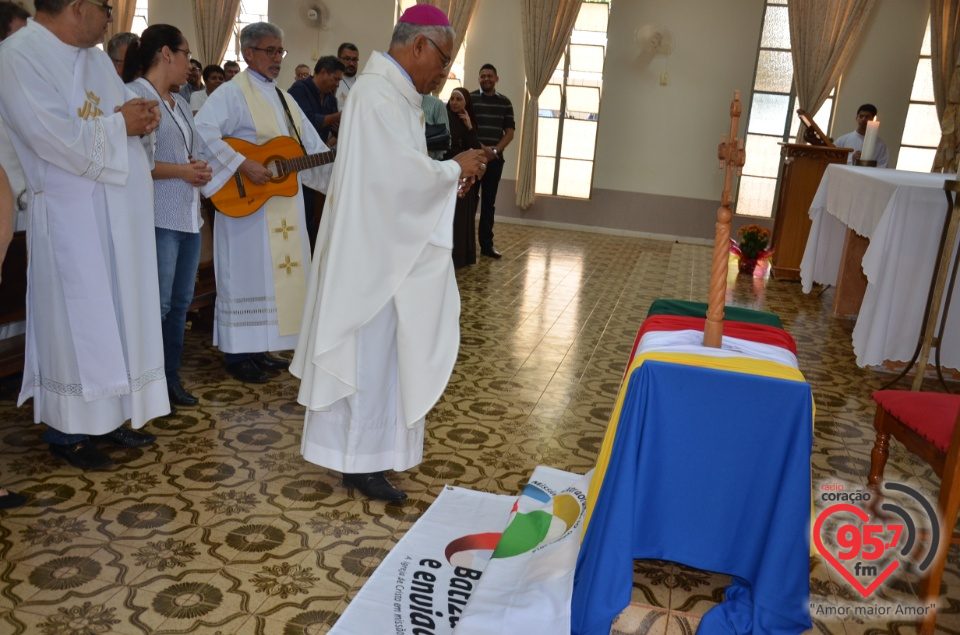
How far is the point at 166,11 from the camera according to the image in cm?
1204

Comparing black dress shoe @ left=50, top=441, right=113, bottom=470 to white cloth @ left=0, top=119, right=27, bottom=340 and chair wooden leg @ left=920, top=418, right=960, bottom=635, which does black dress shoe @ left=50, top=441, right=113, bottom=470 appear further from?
chair wooden leg @ left=920, top=418, right=960, bottom=635

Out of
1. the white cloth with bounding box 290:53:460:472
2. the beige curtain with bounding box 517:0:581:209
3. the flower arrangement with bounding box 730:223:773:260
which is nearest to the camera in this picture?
the white cloth with bounding box 290:53:460:472

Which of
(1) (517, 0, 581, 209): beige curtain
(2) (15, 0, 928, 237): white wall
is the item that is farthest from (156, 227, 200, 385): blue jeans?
(2) (15, 0, 928, 237): white wall

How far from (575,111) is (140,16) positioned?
7362mm

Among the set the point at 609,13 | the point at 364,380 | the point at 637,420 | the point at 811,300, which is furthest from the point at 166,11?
the point at 637,420

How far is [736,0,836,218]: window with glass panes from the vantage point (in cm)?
985

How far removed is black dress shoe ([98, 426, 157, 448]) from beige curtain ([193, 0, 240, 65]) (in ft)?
33.5

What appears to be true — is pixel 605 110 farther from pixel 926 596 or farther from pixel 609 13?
pixel 926 596

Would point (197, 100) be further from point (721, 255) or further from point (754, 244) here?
point (721, 255)

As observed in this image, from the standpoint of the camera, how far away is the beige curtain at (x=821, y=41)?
943cm

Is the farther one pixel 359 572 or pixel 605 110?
pixel 605 110

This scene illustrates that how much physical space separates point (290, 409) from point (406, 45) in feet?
6.10

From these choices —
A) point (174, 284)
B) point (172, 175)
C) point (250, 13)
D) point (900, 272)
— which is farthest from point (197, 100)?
point (900, 272)

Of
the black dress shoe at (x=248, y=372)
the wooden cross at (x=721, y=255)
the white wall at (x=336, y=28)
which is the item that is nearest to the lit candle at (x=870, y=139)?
the wooden cross at (x=721, y=255)
